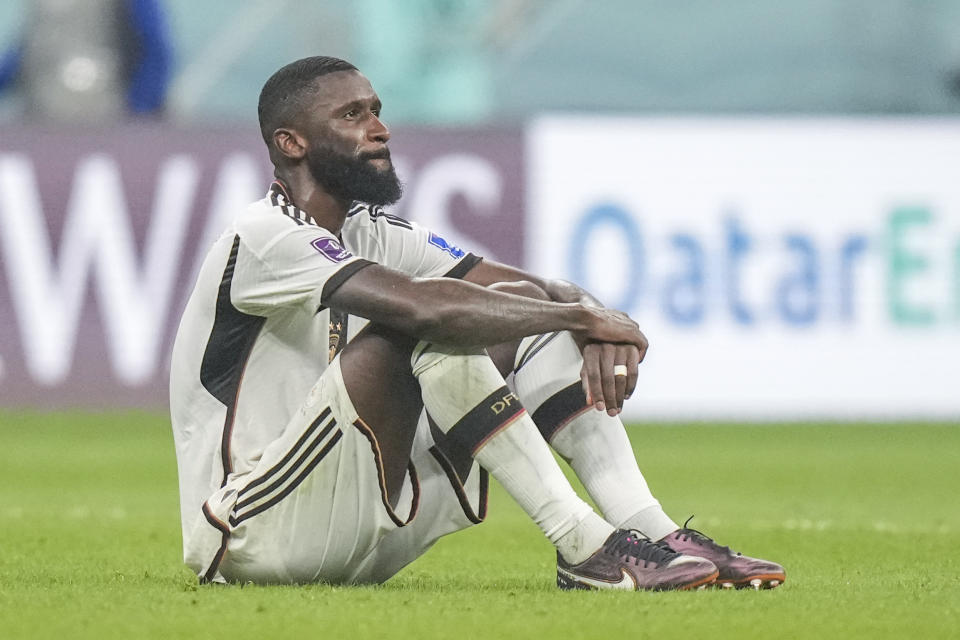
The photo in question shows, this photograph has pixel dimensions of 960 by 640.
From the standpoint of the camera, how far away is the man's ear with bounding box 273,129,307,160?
13.4 ft

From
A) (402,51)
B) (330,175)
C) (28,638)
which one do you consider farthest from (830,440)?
(28,638)

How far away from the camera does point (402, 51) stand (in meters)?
11.2

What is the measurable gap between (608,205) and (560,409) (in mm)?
6183

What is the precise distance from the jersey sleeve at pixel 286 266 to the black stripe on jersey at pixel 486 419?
40 cm

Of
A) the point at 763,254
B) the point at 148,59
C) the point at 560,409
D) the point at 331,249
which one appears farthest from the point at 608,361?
the point at 148,59

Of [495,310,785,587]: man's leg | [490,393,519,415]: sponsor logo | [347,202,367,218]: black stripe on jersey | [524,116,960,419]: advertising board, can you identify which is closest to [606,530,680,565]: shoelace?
[495,310,785,587]: man's leg

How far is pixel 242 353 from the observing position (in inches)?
154

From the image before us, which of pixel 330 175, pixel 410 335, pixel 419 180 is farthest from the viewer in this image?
pixel 419 180

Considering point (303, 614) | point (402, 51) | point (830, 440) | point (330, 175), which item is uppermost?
point (402, 51)

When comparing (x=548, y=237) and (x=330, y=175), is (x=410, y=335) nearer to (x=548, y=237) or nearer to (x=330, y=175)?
(x=330, y=175)

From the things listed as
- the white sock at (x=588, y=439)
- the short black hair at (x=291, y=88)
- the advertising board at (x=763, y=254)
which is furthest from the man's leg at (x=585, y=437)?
the advertising board at (x=763, y=254)

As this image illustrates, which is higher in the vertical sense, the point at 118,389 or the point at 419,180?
the point at 419,180

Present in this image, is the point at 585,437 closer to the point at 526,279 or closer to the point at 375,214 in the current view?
the point at 526,279

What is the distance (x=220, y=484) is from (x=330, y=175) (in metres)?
0.77
